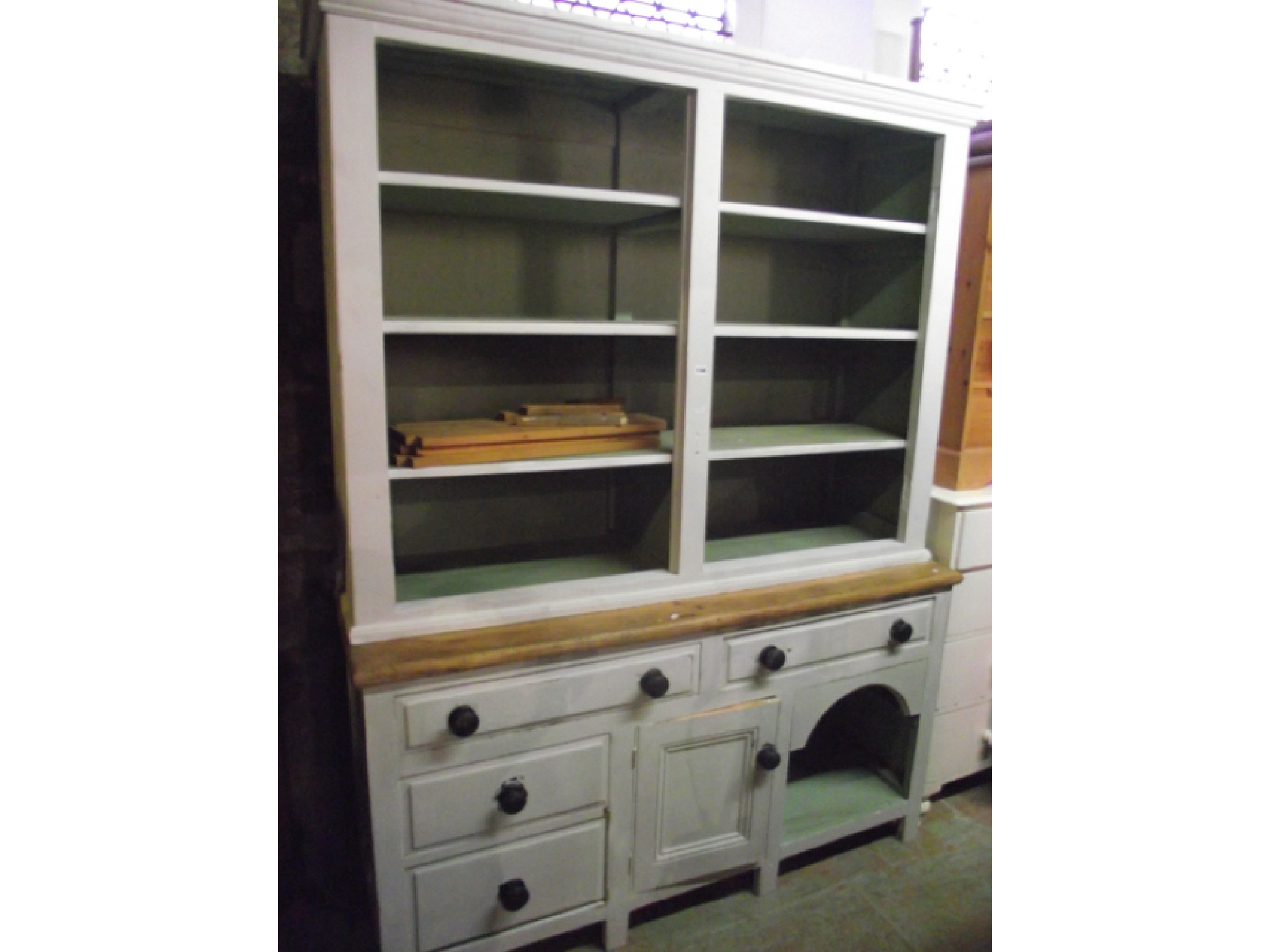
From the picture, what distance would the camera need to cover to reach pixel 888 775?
2285 millimetres

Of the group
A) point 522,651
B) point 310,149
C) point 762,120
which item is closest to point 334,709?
point 522,651

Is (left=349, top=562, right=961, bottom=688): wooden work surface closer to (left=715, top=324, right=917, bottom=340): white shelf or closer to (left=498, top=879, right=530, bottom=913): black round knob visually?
(left=498, top=879, right=530, bottom=913): black round knob

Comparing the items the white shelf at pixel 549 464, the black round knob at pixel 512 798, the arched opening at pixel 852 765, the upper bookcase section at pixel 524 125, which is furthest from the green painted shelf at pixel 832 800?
the upper bookcase section at pixel 524 125

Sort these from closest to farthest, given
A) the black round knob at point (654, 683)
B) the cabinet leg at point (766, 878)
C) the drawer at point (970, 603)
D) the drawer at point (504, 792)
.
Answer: the drawer at point (504, 792) < the black round knob at point (654, 683) < the cabinet leg at point (766, 878) < the drawer at point (970, 603)

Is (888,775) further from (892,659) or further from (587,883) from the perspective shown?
(587,883)

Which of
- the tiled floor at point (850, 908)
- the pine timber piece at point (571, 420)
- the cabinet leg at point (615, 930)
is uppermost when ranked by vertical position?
the pine timber piece at point (571, 420)

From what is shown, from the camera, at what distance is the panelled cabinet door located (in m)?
1.76

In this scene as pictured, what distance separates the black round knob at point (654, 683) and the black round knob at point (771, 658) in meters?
0.27

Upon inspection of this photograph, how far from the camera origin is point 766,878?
6.56 feet

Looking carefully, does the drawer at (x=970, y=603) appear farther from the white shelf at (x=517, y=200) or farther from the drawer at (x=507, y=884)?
the white shelf at (x=517, y=200)

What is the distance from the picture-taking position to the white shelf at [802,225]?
1725 millimetres

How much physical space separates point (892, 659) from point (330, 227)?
172 cm

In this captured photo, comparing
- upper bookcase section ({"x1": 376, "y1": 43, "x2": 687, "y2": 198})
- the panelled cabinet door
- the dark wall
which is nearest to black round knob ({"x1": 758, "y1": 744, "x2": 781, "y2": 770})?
Answer: the panelled cabinet door

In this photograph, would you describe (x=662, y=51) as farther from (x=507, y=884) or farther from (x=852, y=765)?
(x=852, y=765)
